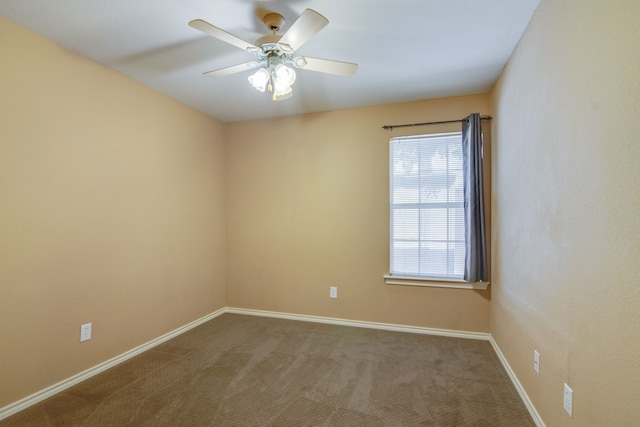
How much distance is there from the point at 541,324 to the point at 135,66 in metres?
3.41

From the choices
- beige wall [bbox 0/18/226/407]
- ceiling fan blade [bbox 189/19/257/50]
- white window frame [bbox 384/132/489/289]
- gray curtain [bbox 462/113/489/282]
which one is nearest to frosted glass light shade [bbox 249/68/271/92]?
ceiling fan blade [bbox 189/19/257/50]

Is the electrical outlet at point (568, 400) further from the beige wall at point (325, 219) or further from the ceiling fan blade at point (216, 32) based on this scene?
the ceiling fan blade at point (216, 32)

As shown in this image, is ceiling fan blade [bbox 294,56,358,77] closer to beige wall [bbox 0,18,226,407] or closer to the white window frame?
the white window frame

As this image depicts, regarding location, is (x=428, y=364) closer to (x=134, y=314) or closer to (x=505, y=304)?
(x=505, y=304)

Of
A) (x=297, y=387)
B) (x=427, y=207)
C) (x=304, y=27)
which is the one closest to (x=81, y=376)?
(x=297, y=387)

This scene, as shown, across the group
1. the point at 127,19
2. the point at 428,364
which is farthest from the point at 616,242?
the point at 127,19

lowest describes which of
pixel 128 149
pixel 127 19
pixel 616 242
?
pixel 616 242

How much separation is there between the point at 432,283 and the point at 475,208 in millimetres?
874

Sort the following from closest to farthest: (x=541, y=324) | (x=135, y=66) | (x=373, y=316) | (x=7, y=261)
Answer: (x=541, y=324)
(x=7, y=261)
(x=135, y=66)
(x=373, y=316)

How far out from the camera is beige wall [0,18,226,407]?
187cm

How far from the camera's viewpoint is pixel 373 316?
3264 millimetres

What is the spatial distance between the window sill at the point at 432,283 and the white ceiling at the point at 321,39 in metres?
1.89

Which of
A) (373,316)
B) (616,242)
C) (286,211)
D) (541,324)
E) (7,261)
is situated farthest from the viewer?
(286,211)

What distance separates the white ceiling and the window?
57 cm
